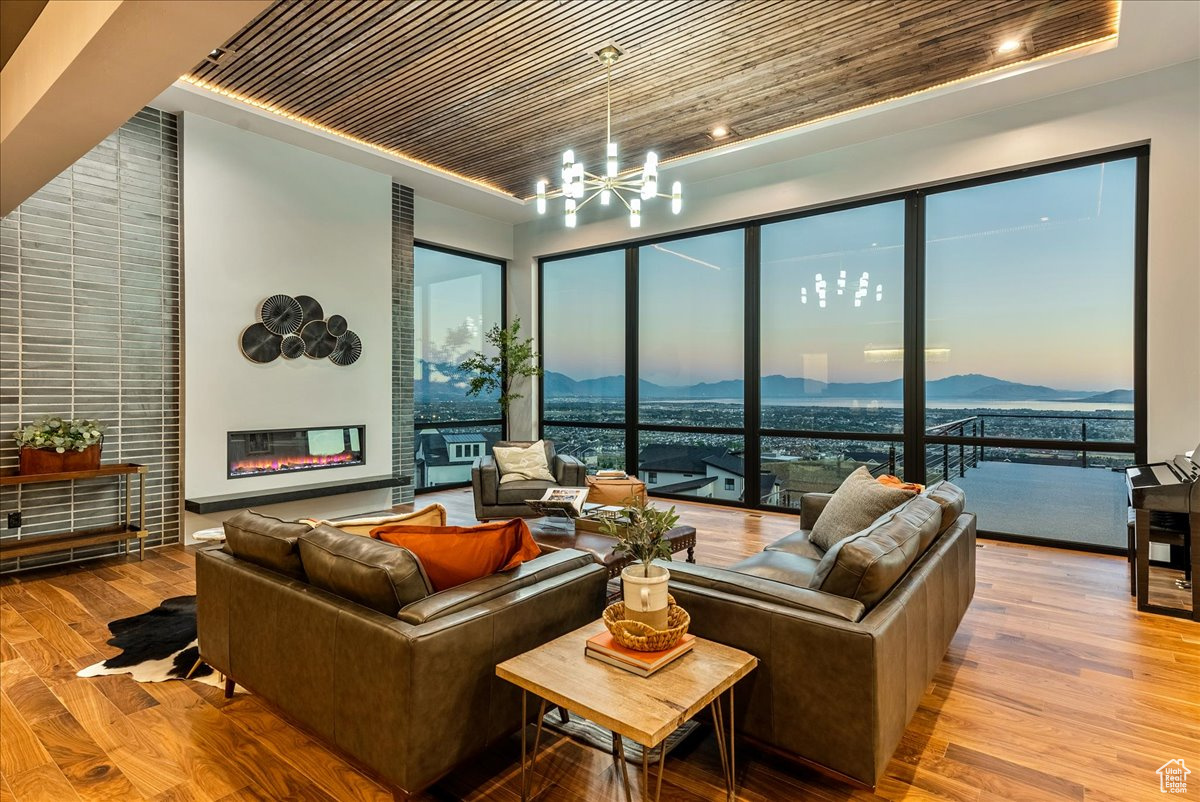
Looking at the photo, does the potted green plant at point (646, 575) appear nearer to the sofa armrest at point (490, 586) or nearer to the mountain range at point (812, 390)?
the sofa armrest at point (490, 586)

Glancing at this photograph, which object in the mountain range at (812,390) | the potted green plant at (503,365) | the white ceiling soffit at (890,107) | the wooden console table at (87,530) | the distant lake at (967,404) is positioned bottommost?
the wooden console table at (87,530)

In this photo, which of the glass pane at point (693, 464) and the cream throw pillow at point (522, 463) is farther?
the glass pane at point (693, 464)

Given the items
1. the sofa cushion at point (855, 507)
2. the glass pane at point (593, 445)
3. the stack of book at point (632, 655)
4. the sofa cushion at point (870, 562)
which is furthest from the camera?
the glass pane at point (593, 445)

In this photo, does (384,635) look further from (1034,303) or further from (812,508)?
(1034,303)

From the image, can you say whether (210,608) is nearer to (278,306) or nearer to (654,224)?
(278,306)

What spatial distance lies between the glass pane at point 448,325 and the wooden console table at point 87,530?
2.90 metres

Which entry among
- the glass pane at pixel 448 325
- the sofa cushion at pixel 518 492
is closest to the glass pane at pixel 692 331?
the glass pane at pixel 448 325

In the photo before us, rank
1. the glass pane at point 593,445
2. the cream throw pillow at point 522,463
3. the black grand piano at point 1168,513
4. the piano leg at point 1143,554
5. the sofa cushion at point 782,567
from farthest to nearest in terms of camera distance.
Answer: the glass pane at point 593,445 → the cream throw pillow at point 522,463 → the piano leg at point 1143,554 → the black grand piano at point 1168,513 → the sofa cushion at point 782,567

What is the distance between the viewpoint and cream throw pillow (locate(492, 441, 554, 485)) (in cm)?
545

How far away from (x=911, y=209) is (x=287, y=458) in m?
5.94

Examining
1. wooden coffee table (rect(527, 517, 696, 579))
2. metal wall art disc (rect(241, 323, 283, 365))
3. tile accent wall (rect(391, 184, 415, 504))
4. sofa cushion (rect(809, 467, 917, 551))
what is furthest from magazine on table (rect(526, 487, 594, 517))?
metal wall art disc (rect(241, 323, 283, 365))

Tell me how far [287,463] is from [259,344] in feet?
3.51

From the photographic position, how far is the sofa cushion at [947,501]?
264cm

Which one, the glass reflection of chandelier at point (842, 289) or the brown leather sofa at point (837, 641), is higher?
the glass reflection of chandelier at point (842, 289)
